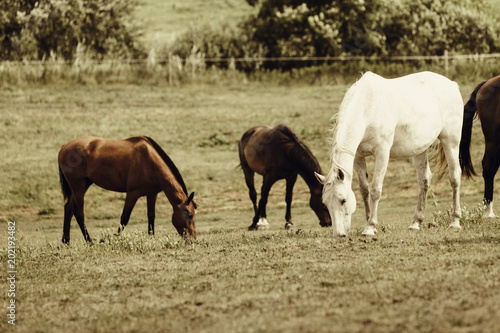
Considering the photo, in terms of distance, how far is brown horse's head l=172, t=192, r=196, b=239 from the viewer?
35.6 ft

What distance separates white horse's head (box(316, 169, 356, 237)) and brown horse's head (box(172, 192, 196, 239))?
8.51 feet

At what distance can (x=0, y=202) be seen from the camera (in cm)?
1753

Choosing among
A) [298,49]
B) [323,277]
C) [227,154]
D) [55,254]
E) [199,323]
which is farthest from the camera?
[298,49]

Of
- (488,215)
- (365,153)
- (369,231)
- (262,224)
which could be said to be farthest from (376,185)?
(262,224)

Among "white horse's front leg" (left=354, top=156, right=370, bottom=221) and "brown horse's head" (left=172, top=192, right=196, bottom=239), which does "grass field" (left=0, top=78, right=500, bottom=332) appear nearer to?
"brown horse's head" (left=172, top=192, right=196, bottom=239)

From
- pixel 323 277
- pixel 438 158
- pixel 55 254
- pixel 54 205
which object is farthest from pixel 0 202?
pixel 323 277

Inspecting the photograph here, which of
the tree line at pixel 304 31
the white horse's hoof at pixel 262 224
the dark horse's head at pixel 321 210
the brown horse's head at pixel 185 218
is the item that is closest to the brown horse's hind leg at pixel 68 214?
the brown horse's head at pixel 185 218

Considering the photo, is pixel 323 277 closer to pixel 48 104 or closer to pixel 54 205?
pixel 54 205

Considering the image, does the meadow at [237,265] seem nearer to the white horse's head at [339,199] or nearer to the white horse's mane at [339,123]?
the white horse's head at [339,199]

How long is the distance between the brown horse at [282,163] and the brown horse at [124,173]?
115 inches

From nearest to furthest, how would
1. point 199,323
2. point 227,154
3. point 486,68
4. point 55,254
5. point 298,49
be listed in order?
1. point 199,323
2. point 55,254
3. point 227,154
4. point 486,68
5. point 298,49

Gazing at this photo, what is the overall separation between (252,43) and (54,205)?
1809cm

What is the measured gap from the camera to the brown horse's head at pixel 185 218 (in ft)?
35.6

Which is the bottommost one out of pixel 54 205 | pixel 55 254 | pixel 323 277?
pixel 54 205
